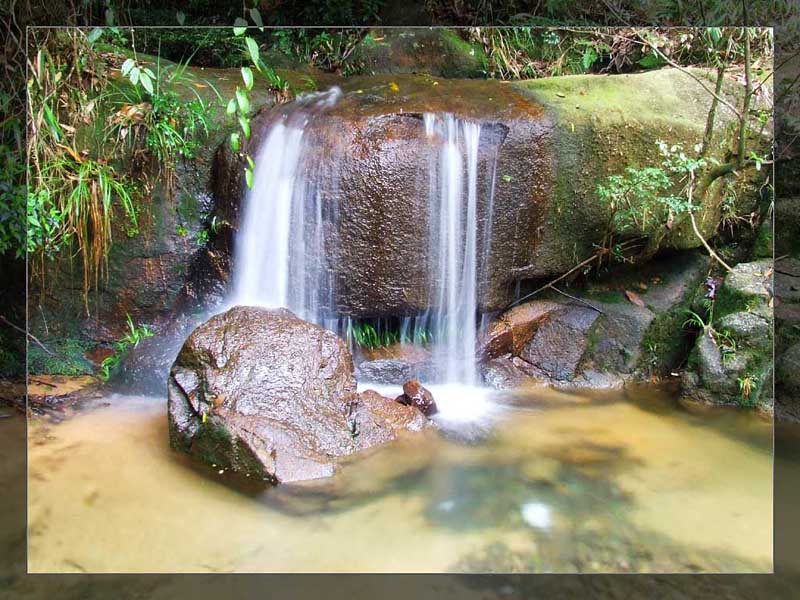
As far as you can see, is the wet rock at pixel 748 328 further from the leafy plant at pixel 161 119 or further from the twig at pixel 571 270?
the leafy plant at pixel 161 119

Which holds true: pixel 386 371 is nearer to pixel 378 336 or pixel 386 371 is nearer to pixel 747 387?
pixel 378 336

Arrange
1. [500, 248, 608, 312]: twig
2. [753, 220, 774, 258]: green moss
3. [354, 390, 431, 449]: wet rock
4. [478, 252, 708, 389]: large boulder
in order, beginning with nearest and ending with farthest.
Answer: [354, 390, 431, 449]: wet rock
[753, 220, 774, 258]: green moss
[478, 252, 708, 389]: large boulder
[500, 248, 608, 312]: twig

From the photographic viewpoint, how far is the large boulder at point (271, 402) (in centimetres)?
236

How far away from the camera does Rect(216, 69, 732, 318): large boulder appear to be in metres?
3.25

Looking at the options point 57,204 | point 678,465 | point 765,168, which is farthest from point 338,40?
point 678,465

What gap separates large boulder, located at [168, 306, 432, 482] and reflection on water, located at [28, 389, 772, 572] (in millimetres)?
101

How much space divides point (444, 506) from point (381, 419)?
745mm

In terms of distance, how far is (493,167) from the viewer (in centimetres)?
331

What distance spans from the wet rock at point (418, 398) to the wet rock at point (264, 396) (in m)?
0.24

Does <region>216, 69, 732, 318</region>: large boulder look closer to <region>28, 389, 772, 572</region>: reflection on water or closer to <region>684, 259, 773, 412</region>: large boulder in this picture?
<region>684, 259, 773, 412</region>: large boulder

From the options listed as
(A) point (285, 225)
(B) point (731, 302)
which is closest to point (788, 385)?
(B) point (731, 302)

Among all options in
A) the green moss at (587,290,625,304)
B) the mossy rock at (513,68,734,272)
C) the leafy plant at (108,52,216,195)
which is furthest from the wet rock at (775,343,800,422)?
the leafy plant at (108,52,216,195)

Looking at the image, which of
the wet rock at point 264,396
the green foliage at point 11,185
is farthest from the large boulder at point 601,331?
the green foliage at point 11,185

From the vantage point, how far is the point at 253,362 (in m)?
2.65
